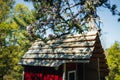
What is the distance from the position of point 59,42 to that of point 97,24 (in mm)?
4519

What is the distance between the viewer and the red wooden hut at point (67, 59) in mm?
13484

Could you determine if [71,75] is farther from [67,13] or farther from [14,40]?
[14,40]

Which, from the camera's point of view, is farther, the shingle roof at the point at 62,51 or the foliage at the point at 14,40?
the foliage at the point at 14,40

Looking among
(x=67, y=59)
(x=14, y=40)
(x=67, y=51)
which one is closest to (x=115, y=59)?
(x=14, y=40)

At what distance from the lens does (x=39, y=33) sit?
68.5 feet

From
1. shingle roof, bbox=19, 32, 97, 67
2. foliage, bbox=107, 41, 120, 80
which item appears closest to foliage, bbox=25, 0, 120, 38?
shingle roof, bbox=19, 32, 97, 67

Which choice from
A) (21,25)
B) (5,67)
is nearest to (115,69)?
(21,25)

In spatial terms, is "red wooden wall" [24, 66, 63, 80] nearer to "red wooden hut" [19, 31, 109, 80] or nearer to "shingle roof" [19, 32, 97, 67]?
"red wooden hut" [19, 31, 109, 80]

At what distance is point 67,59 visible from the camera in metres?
13.5

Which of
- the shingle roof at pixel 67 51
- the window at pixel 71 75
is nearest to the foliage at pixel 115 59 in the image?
the shingle roof at pixel 67 51

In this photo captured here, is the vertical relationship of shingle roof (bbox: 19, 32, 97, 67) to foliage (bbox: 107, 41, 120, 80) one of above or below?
above

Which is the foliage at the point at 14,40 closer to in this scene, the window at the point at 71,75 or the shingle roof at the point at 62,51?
the shingle roof at the point at 62,51

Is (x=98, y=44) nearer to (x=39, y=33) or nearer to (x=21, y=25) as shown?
(x=39, y=33)

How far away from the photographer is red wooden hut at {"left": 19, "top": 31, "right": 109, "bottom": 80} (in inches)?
531
